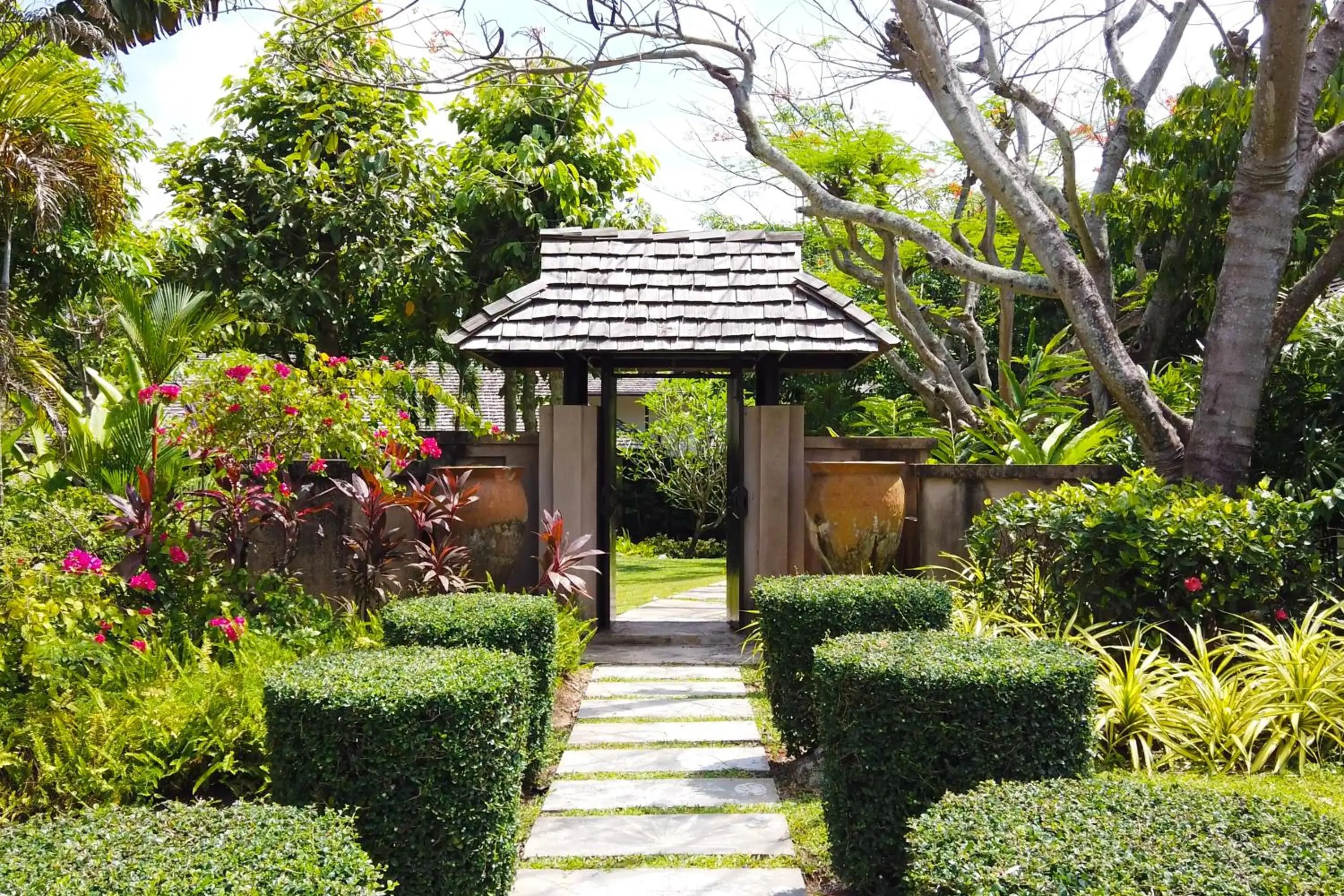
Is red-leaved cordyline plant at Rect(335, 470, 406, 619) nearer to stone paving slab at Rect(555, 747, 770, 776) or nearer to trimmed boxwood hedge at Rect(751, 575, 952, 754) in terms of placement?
stone paving slab at Rect(555, 747, 770, 776)

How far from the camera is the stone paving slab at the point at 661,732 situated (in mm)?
5711

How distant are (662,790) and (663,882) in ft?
3.37

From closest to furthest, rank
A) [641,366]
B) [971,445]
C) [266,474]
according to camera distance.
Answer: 1. [266,474]
2. [641,366]
3. [971,445]

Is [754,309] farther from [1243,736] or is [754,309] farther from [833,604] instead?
[1243,736]

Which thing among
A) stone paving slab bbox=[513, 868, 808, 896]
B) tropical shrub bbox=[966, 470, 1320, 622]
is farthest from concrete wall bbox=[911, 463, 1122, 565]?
stone paving slab bbox=[513, 868, 808, 896]

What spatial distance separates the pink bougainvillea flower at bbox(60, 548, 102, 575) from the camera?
4.99 meters

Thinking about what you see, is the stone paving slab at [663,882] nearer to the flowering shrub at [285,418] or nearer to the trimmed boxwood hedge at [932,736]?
the trimmed boxwood hedge at [932,736]

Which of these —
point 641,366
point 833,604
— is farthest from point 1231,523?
point 641,366

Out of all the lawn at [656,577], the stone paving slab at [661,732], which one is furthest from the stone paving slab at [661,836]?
the lawn at [656,577]

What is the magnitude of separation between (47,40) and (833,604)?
347 inches

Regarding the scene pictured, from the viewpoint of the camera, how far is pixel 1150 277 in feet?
42.9

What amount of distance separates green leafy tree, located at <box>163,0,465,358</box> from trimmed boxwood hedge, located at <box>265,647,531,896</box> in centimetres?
964

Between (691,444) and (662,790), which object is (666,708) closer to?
(662,790)

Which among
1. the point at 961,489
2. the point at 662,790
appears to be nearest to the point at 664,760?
the point at 662,790
